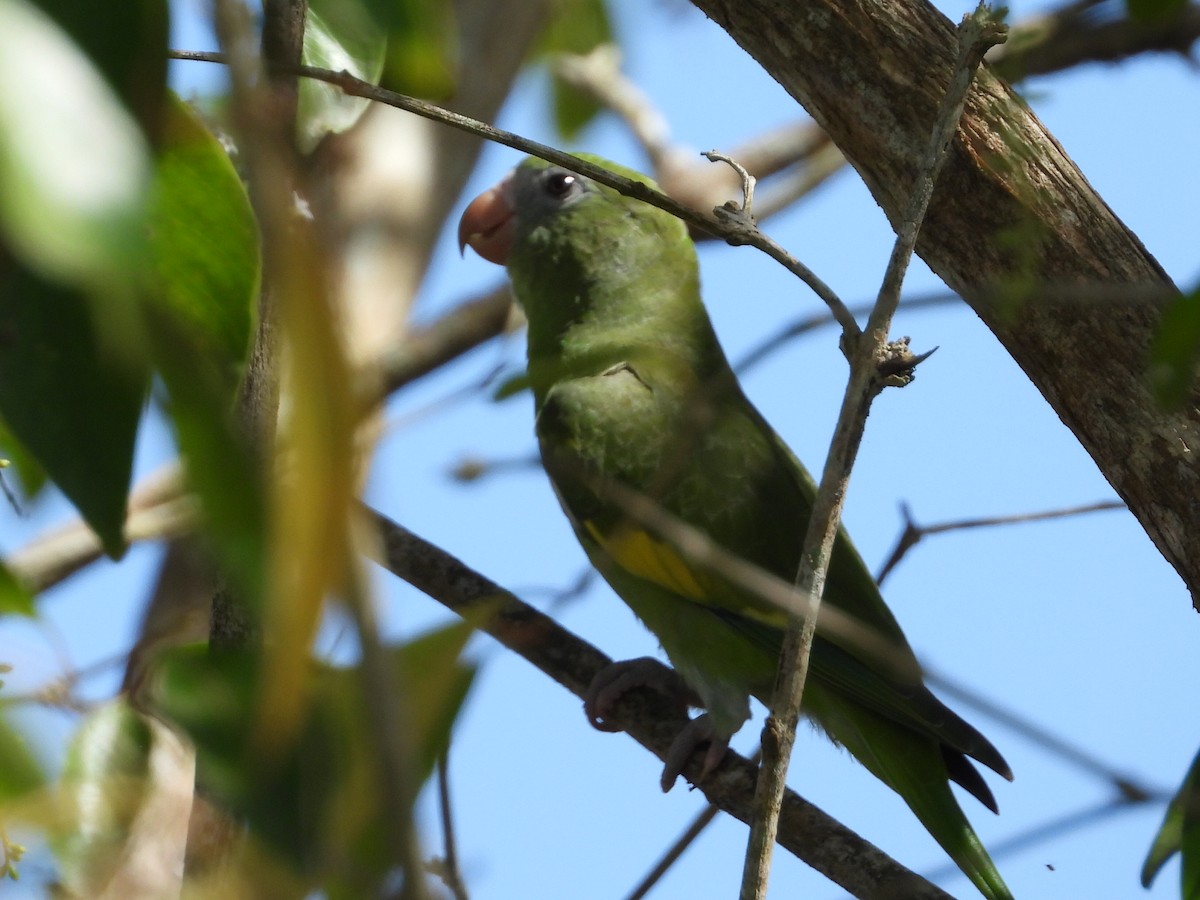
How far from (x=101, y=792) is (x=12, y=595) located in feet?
1.31

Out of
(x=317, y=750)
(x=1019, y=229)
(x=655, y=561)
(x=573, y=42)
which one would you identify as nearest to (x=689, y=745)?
(x=655, y=561)

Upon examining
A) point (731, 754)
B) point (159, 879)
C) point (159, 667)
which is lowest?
point (159, 879)

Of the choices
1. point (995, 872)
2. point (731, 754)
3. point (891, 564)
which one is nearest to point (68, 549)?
point (731, 754)

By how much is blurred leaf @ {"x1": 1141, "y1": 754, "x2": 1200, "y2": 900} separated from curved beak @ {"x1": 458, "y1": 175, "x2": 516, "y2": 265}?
214cm

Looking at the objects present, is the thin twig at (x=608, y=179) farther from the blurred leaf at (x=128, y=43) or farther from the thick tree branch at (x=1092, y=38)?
the thick tree branch at (x=1092, y=38)

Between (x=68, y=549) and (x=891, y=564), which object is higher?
(x=68, y=549)

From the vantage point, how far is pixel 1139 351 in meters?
1.41

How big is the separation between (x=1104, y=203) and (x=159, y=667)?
1.16 m

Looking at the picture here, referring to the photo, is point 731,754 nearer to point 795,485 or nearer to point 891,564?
point 891,564

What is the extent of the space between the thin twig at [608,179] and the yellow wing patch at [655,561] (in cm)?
113

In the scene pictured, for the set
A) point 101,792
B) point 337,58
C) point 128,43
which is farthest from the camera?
point 337,58

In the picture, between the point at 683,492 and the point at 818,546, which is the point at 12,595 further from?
the point at 683,492

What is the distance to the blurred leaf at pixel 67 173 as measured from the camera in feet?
1.44

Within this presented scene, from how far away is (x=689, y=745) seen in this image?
2105mm
